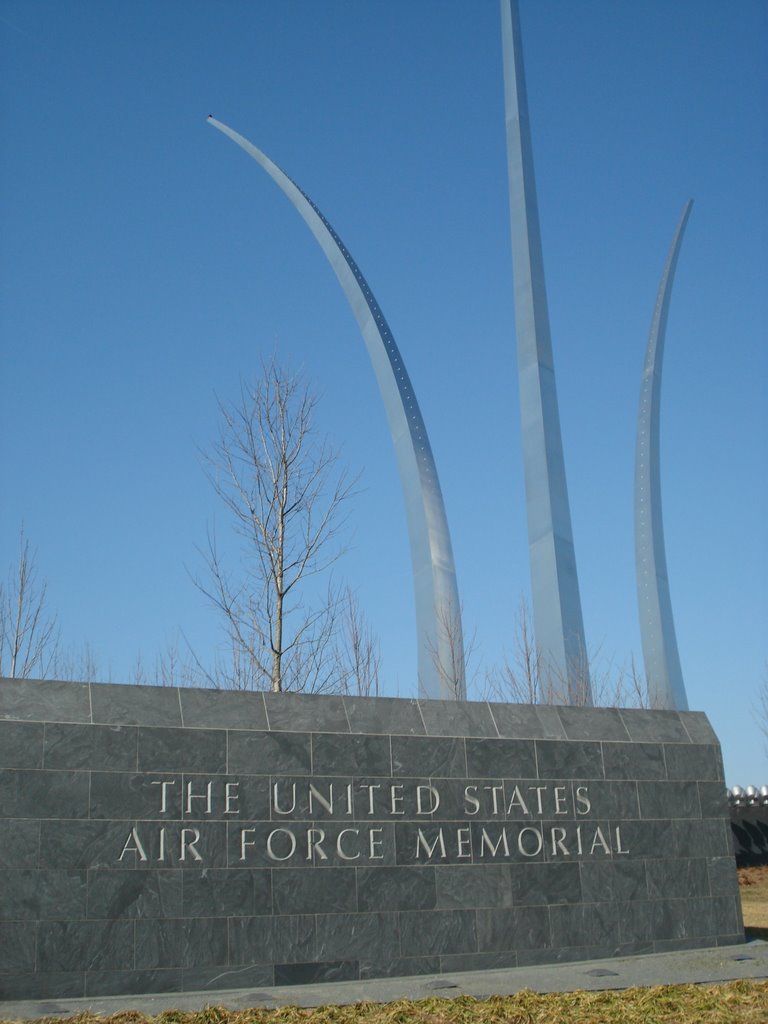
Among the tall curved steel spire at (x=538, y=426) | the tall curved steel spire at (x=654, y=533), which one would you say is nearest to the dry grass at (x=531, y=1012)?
the tall curved steel spire at (x=538, y=426)

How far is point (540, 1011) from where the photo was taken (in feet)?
32.1

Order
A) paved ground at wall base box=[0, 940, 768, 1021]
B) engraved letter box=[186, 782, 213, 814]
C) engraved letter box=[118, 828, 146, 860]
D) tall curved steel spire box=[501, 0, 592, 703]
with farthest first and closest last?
tall curved steel spire box=[501, 0, 592, 703] → engraved letter box=[186, 782, 213, 814] → engraved letter box=[118, 828, 146, 860] → paved ground at wall base box=[0, 940, 768, 1021]

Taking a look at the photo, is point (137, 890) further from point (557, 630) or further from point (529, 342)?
point (529, 342)

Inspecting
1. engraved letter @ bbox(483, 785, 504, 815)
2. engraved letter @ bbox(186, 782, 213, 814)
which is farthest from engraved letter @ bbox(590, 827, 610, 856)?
engraved letter @ bbox(186, 782, 213, 814)

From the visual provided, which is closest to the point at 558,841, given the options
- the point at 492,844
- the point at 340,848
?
the point at 492,844

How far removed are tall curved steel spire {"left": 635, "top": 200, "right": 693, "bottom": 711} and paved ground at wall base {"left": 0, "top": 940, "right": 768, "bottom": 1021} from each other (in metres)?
23.6

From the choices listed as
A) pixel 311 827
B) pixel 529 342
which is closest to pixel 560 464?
pixel 529 342

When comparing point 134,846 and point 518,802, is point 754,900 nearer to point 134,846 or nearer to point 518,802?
Answer: point 518,802

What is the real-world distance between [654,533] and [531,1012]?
30656mm

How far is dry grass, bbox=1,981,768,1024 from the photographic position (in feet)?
31.2

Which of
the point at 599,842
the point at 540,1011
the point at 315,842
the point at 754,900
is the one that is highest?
the point at 315,842

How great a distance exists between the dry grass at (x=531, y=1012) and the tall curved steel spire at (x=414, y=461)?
16.5 m

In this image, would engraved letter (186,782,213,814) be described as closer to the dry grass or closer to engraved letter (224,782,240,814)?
engraved letter (224,782,240,814)

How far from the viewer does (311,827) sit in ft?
40.4
